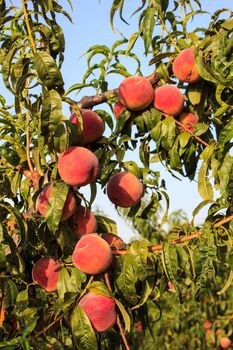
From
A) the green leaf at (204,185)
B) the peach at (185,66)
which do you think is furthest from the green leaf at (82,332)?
the peach at (185,66)

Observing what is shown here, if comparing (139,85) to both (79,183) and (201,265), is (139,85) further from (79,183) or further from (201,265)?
(201,265)

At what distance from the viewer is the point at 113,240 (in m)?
1.69

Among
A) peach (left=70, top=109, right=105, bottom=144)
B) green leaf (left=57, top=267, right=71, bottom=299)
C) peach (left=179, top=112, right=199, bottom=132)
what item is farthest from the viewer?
peach (left=179, top=112, right=199, bottom=132)

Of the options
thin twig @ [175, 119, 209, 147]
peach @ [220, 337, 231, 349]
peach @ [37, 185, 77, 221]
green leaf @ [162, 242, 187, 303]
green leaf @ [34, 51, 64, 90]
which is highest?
green leaf @ [34, 51, 64, 90]

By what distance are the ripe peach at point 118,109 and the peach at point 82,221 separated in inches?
16.8

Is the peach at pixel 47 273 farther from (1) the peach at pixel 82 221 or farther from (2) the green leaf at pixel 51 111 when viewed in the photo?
(2) the green leaf at pixel 51 111

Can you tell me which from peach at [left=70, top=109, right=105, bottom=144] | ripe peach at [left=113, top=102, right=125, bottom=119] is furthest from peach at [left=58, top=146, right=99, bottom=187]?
ripe peach at [left=113, top=102, right=125, bottom=119]

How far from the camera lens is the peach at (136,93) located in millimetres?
1742

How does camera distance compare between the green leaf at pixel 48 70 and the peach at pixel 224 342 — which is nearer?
the green leaf at pixel 48 70

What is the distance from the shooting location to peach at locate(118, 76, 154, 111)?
68.6 inches

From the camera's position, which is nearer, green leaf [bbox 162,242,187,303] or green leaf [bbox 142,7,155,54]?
green leaf [bbox 162,242,187,303]

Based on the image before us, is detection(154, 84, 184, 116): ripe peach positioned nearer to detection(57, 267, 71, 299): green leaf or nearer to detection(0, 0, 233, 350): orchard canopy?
detection(0, 0, 233, 350): orchard canopy

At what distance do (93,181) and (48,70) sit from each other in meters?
0.45

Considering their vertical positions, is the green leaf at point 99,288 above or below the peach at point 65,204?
below
